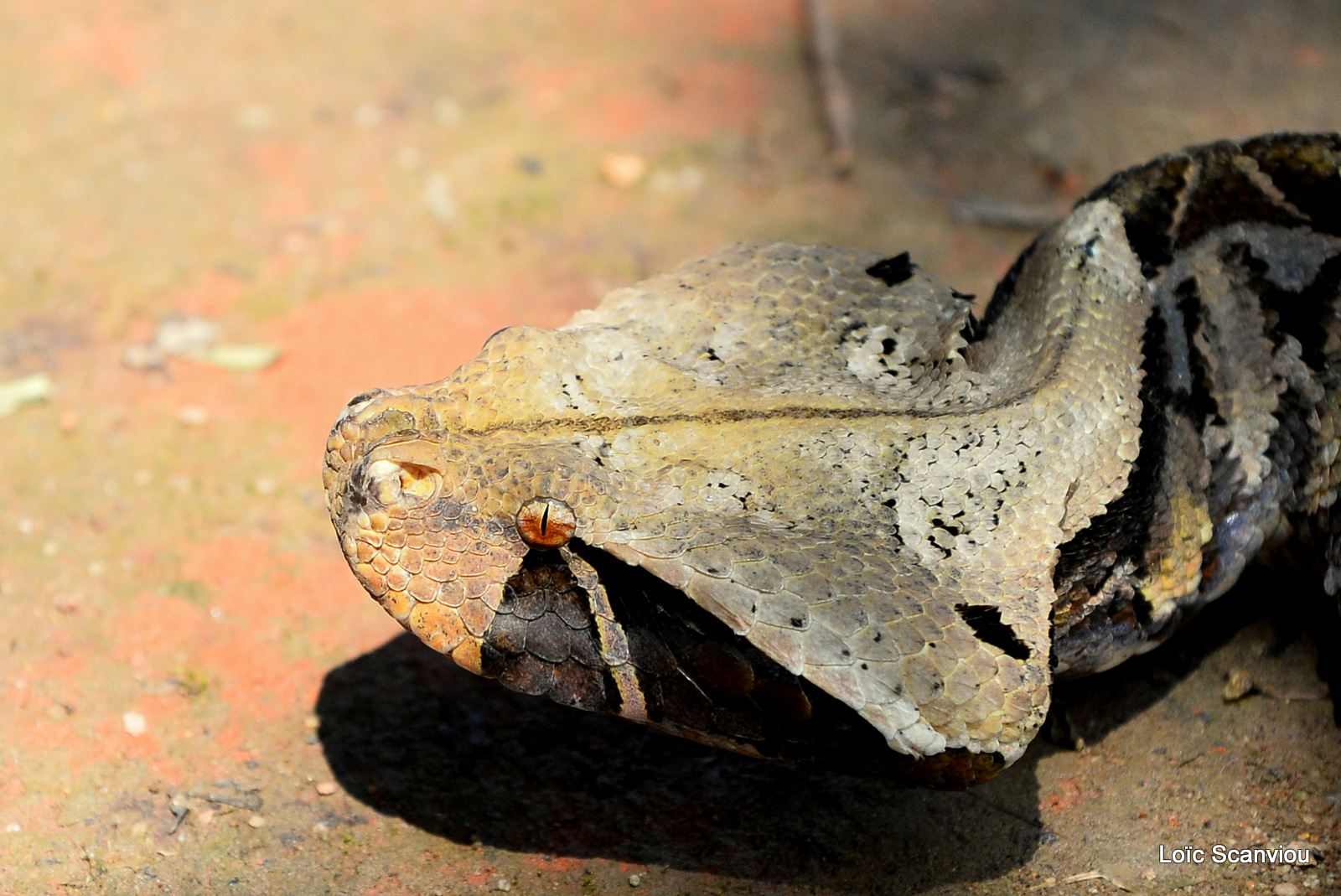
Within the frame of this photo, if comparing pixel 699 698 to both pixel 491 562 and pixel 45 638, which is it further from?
pixel 45 638

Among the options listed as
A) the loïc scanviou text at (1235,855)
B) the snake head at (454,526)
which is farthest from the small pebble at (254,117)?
the loïc scanviou text at (1235,855)

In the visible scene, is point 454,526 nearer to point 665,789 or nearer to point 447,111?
point 665,789

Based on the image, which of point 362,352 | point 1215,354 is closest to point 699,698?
point 1215,354

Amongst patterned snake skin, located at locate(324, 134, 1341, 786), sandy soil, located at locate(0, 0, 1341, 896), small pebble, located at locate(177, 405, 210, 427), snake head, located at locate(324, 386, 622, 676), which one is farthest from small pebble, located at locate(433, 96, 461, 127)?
snake head, located at locate(324, 386, 622, 676)

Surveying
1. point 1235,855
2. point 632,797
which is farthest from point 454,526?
point 1235,855

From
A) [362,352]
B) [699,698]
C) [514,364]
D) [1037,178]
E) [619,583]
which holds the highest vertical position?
[514,364]

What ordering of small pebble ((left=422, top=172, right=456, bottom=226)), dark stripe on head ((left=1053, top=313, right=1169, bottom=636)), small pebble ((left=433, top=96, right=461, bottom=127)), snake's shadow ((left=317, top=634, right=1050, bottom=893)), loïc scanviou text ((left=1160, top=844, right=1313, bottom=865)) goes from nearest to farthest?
dark stripe on head ((left=1053, top=313, right=1169, bottom=636))
loïc scanviou text ((left=1160, top=844, right=1313, bottom=865))
snake's shadow ((left=317, top=634, right=1050, bottom=893))
small pebble ((left=422, top=172, right=456, bottom=226))
small pebble ((left=433, top=96, right=461, bottom=127))

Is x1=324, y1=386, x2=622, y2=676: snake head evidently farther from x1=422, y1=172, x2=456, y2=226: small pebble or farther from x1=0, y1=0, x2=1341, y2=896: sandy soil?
x1=422, y1=172, x2=456, y2=226: small pebble
